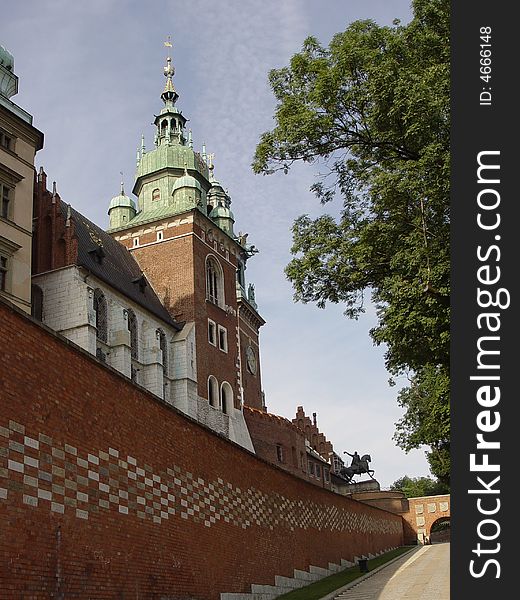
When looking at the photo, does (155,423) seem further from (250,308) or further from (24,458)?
(250,308)

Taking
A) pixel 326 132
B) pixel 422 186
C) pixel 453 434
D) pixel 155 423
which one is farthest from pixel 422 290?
pixel 453 434

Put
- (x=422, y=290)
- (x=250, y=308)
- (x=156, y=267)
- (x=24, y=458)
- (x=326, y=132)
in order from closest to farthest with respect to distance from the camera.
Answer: (x=24, y=458)
(x=422, y=290)
(x=326, y=132)
(x=156, y=267)
(x=250, y=308)

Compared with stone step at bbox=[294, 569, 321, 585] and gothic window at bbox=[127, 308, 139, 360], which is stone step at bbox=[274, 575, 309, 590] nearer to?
stone step at bbox=[294, 569, 321, 585]

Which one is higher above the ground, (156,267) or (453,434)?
(156,267)

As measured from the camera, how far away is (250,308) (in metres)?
60.0

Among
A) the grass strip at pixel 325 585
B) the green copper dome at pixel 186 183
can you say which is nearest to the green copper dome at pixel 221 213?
the green copper dome at pixel 186 183

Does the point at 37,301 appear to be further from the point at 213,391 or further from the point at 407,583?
the point at 407,583

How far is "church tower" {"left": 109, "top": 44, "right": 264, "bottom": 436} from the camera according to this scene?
1761 inches

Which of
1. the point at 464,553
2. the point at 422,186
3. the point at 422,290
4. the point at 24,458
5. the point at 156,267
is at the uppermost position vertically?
the point at 156,267

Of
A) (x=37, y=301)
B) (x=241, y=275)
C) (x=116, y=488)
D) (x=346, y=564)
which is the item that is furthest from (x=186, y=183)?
(x=116, y=488)

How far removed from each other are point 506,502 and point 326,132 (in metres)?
12.5

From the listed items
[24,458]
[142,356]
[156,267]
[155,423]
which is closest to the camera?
[24,458]

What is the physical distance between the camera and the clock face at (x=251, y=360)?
5572 cm

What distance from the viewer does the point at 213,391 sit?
44.4 metres
